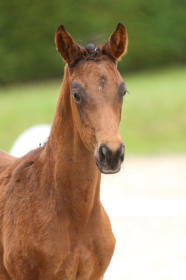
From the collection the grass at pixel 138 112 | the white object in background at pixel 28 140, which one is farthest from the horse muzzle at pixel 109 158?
the grass at pixel 138 112

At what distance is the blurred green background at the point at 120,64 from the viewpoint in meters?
14.8

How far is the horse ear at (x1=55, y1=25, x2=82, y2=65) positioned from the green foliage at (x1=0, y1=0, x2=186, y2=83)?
12.8 metres

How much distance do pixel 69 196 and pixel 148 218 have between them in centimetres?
481

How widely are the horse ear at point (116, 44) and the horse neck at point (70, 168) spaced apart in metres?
0.27

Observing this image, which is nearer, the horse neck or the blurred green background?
the horse neck

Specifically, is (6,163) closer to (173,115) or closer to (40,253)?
(40,253)

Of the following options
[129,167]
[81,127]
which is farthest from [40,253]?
[129,167]

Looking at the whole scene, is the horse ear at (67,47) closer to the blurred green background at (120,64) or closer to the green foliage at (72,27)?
the blurred green background at (120,64)

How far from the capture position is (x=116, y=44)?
11.1 ft

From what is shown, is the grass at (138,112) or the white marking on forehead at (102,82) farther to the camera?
the grass at (138,112)

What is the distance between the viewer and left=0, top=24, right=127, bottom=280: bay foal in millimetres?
3229

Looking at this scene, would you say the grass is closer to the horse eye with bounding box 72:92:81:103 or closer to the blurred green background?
the blurred green background

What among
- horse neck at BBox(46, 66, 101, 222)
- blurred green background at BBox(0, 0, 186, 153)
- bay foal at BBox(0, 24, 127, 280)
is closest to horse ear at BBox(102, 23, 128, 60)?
bay foal at BBox(0, 24, 127, 280)

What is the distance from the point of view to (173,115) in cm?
1504
